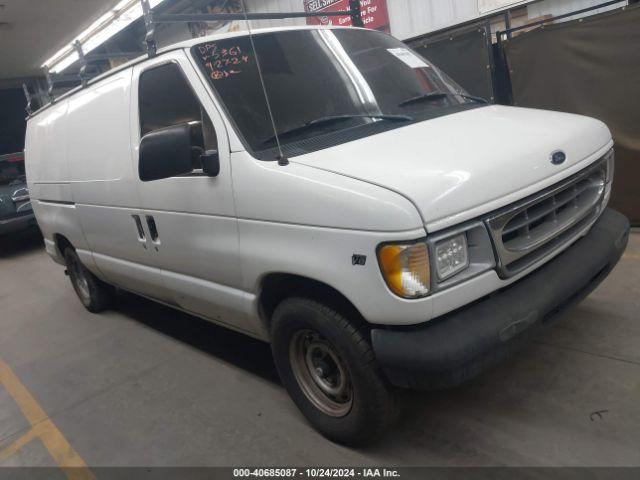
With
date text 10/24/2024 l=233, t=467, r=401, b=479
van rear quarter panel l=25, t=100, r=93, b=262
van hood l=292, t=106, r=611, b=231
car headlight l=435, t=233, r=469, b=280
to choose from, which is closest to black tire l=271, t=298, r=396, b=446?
date text 10/24/2024 l=233, t=467, r=401, b=479

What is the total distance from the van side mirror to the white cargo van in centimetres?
1

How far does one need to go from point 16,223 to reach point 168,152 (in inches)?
328

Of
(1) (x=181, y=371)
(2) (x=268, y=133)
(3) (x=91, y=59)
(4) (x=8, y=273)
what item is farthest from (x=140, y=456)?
(4) (x=8, y=273)

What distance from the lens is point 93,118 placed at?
4328 millimetres

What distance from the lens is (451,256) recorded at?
2324 millimetres

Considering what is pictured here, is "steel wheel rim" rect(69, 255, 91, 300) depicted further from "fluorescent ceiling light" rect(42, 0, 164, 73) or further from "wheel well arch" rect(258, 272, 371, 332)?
"fluorescent ceiling light" rect(42, 0, 164, 73)

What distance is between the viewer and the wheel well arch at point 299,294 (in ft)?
8.44

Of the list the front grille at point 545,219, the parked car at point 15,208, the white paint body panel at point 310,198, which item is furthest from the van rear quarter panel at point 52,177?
the parked car at point 15,208

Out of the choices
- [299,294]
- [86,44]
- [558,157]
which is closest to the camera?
[558,157]

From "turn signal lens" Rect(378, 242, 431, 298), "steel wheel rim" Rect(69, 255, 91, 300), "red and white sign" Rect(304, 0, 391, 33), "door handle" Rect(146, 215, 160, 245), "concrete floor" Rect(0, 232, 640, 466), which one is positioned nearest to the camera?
"turn signal lens" Rect(378, 242, 431, 298)

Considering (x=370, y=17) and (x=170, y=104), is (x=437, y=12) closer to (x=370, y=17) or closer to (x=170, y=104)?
(x=370, y=17)

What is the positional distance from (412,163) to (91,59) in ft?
11.3

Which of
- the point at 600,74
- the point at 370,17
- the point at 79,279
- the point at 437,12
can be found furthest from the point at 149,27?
the point at 370,17

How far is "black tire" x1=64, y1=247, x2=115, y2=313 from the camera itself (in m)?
5.64
